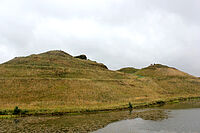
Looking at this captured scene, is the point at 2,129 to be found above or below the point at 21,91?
below

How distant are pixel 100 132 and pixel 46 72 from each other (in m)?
48.6

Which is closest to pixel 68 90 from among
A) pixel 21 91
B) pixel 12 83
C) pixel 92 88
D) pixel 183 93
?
→ pixel 92 88

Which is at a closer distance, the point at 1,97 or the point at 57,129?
the point at 57,129

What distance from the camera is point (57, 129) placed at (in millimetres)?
23531

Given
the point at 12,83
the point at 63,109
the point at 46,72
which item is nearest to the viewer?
the point at 63,109

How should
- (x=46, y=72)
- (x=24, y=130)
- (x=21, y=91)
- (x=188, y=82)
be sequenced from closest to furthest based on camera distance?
(x=24, y=130)
(x=21, y=91)
(x=46, y=72)
(x=188, y=82)

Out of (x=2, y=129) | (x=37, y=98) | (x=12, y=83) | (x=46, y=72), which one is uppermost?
(x=46, y=72)

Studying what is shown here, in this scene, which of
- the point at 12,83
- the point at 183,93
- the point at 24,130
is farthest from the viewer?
the point at 183,93

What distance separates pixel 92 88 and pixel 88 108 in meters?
16.8

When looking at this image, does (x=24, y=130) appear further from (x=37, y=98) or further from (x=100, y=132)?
(x=37, y=98)

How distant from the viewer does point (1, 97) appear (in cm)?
4356

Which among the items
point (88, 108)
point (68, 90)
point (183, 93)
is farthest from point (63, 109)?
point (183, 93)

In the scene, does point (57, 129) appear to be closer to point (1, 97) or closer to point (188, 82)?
point (1, 97)

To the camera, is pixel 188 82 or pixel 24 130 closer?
pixel 24 130
